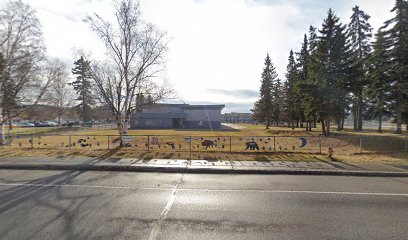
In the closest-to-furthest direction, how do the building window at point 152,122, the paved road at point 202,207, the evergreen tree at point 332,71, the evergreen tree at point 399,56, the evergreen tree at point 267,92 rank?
the paved road at point 202,207 < the evergreen tree at point 399,56 < the evergreen tree at point 332,71 < the evergreen tree at point 267,92 < the building window at point 152,122

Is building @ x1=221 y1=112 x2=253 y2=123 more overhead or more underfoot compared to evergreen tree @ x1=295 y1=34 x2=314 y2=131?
more underfoot

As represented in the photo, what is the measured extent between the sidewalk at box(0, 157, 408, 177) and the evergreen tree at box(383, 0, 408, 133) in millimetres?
14045

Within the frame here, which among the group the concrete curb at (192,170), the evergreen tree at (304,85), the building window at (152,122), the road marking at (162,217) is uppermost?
the evergreen tree at (304,85)

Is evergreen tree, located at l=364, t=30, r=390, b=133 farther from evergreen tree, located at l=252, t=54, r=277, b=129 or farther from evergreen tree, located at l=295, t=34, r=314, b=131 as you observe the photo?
evergreen tree, located at l=252, t=54, r=277, b=129

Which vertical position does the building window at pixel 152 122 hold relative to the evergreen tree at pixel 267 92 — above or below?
below

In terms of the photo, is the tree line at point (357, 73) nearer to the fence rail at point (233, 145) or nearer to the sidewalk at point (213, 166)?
the fence rail at point (233, 145)

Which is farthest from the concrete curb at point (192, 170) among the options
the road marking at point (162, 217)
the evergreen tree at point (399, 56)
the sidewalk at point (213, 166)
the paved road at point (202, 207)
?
the evergreen tree at point (399, 56)

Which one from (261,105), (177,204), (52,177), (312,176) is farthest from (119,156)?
(261,105)

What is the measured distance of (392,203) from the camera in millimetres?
5785

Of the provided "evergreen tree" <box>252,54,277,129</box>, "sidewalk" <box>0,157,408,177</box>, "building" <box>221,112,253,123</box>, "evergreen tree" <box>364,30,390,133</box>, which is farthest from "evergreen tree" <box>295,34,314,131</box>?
"building" <box>221,112,253,123</box>

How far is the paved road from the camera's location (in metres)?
4.17

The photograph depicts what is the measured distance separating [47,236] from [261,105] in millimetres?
48914

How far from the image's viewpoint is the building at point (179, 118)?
2195 inches

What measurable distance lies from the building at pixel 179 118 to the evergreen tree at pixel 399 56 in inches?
1443
